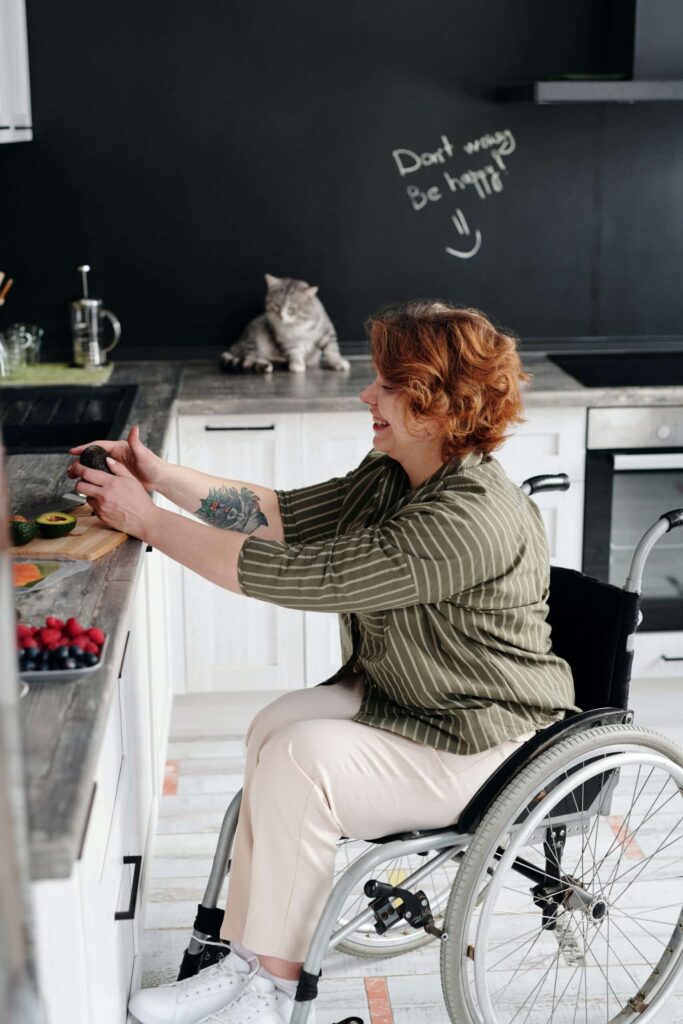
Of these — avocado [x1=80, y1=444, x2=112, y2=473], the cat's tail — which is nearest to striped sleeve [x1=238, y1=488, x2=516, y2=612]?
avocado [x1=80, y1=444, x2=112, y2=473]

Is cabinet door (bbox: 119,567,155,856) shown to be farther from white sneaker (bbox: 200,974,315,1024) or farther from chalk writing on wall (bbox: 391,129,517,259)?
chalk writing on wall (bbox: 391,129,517,259)

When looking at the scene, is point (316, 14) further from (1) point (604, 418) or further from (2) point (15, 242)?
(1) point (604, 418)

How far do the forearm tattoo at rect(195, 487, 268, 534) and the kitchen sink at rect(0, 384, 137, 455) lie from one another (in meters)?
0.59

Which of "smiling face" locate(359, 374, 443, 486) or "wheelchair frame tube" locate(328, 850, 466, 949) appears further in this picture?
"smiling face" locate(359, 374, 443, 486)

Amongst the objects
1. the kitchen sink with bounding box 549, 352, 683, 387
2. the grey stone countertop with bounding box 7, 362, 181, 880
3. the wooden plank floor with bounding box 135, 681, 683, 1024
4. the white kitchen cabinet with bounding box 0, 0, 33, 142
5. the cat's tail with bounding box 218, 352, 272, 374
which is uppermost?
the white kitchen cabinet with bounding box 0, 0, 33, 142

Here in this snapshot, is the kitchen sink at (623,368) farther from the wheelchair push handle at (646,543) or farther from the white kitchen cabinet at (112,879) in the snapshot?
the white kitchen cabinet at (112,879)

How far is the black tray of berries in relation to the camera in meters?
1.46

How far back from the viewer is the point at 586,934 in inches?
82.5

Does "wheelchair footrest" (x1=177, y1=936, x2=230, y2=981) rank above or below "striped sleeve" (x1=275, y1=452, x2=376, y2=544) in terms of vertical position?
below

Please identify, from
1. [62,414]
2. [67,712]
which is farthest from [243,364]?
[67,712]

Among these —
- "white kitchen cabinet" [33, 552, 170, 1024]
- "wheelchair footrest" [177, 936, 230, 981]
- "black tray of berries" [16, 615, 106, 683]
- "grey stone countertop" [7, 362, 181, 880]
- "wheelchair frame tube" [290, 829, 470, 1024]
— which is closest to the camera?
"grey stone countertop" [7, 362, 181, 880]

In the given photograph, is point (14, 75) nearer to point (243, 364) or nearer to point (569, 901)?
point (243, 364)

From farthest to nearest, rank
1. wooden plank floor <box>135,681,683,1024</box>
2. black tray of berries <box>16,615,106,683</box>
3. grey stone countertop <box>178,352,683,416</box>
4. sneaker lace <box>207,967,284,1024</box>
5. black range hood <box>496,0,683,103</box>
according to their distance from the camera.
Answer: black range hood <box>496,0,683,103</box> → grey stone countertop <box>178,352,683,416</box> → wooden plank floor <box>135,681,683,1024</box> → sneaker lace <box>207,967,284,1024</box> → black tray of berries <box>16,615,106,683</box>

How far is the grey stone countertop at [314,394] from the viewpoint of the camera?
3.12 metres
